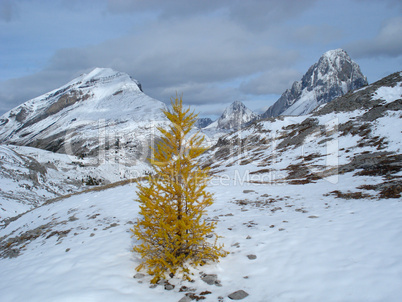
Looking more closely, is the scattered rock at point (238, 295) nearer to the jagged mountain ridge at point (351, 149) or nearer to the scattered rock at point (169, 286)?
the scattered rock at point (169, 286)

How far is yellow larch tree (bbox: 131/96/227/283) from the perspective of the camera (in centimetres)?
691

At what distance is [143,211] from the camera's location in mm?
7102

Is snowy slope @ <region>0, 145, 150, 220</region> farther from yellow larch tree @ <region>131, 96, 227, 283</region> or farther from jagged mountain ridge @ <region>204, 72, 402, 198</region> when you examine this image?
jagged mountain ridge @ <region>204, 72, 402, 198</region>

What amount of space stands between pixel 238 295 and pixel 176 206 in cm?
295

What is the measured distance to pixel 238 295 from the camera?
18.7ft

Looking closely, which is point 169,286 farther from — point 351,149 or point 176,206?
point 351,149

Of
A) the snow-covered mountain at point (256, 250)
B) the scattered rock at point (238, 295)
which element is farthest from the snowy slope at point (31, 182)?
the scattered rock at point (238, 295)

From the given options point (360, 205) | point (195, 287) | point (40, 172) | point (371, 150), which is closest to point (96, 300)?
point (195, 287)

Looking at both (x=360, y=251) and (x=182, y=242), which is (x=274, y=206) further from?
(x=182, y=242)

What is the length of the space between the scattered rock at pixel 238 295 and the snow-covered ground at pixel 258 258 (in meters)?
0.12

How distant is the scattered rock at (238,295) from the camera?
221 inches

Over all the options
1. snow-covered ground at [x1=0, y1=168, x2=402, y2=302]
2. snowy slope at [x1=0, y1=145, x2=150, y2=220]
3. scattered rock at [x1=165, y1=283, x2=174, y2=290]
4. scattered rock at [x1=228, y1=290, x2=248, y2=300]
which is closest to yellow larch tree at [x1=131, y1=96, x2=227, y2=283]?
scattered rock at [x1=165, y1=283, x2=174, y2=290]

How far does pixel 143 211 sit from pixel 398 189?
12.0 metres

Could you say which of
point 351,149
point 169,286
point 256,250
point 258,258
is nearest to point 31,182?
point 169,286
